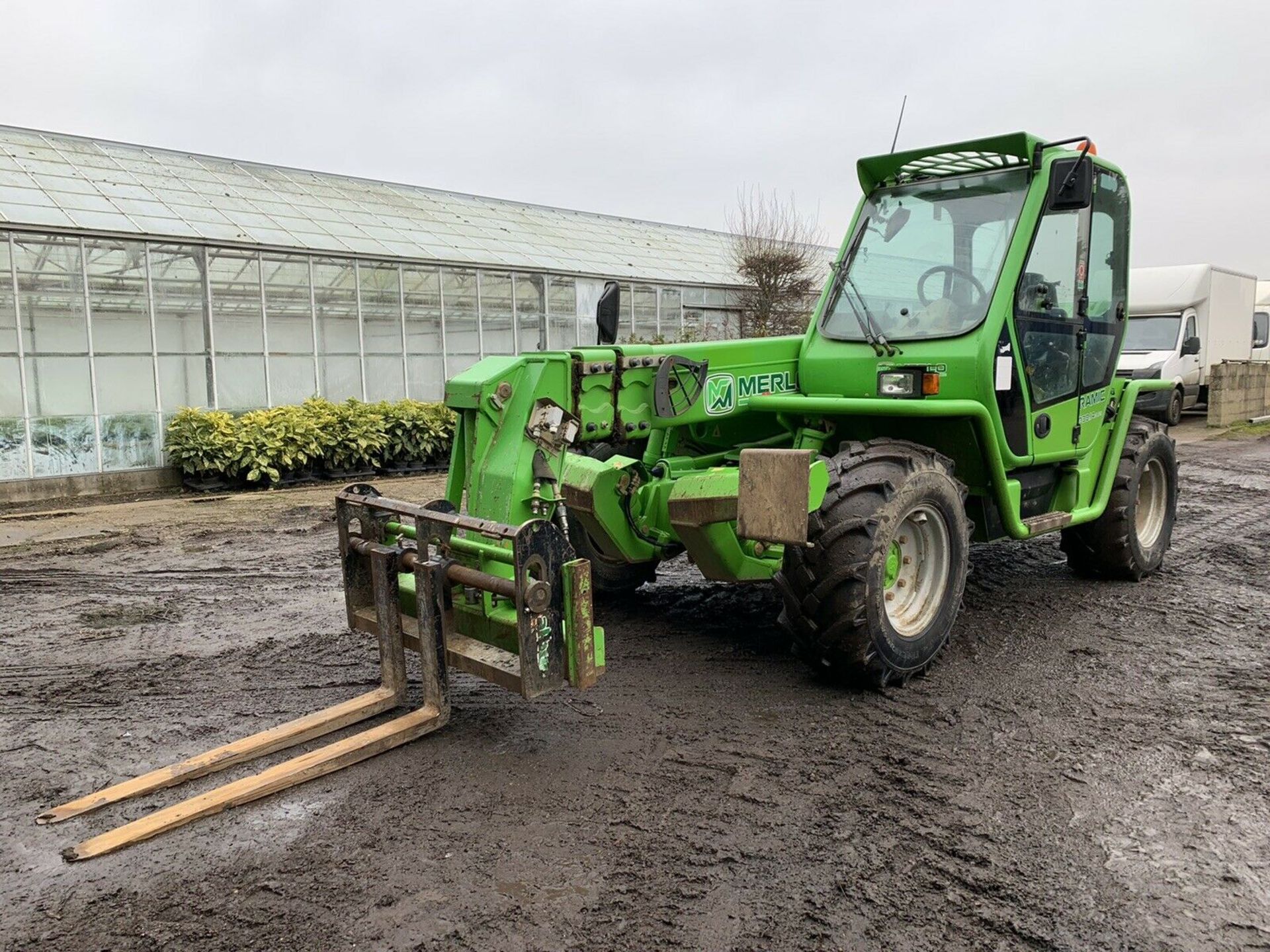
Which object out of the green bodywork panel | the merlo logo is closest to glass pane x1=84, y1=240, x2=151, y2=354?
the green bodywork panel

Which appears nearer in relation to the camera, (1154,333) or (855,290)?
(855,290)

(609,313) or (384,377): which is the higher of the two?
(609,313)

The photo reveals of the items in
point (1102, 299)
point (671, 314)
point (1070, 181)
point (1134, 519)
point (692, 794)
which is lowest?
point (692, 794)

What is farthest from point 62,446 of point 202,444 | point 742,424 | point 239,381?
point 742,424

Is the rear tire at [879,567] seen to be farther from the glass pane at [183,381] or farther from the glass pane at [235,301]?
the glass pane at [235,301]

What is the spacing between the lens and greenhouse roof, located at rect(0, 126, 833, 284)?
13.0m

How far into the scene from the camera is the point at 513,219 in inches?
769

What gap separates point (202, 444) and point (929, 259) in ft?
33.7

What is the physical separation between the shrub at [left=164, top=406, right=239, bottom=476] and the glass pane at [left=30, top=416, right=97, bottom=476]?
0.93 m

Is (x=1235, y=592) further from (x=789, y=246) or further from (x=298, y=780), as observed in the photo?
(x=789, y=246)

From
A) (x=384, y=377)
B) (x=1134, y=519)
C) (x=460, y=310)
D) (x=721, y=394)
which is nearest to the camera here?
(x=721, y=394)

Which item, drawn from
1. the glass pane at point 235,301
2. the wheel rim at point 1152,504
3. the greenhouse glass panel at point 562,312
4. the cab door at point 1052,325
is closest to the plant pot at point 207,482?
the glass pane at point 235,301

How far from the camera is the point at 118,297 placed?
12.8 m

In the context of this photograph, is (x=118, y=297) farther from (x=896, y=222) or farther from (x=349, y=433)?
(x=896, y=222)
